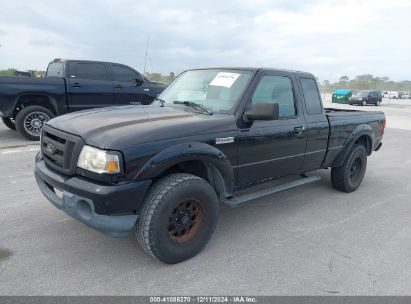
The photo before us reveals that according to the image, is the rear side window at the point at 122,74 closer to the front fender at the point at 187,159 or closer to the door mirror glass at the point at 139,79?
the door mirror glass at the point at 139,79

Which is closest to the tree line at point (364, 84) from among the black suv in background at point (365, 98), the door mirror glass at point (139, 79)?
the black suv in background at point (365, 98)

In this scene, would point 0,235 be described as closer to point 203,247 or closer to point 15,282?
point 15,282

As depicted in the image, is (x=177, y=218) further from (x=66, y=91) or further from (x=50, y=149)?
(x=66, y=91)

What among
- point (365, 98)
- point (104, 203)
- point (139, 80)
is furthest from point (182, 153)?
point (365, 98)

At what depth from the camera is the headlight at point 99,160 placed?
2646 millimetres

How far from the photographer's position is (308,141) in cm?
433

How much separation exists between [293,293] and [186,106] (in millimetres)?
2189

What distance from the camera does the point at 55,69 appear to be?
9477mm

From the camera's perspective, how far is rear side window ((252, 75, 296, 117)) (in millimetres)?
3805

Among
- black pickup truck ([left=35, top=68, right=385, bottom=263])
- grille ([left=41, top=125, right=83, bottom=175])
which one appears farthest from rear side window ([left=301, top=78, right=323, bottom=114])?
grille ([left=41, top=125, right=83, bottom=175])

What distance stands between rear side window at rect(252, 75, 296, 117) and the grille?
73.2 inches

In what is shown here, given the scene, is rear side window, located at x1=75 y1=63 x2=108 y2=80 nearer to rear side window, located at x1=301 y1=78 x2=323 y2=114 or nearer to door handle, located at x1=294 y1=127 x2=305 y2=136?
rear side window, located at x1=301 y1=78 x2=323 y2=114

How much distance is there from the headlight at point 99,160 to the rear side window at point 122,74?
732 centimetres

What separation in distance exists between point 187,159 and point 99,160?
2.42 feet
